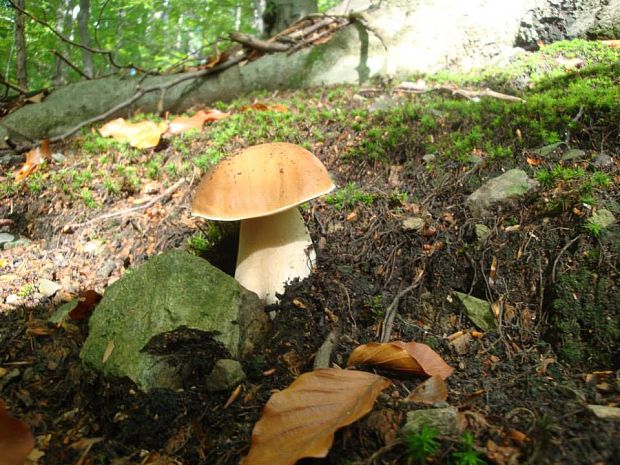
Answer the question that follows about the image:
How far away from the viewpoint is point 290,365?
1871 mm

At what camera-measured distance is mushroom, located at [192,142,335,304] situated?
6.74 feet

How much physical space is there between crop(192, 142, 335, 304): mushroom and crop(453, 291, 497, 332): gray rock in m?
0.84

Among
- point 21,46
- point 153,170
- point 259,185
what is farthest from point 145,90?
point 259,185

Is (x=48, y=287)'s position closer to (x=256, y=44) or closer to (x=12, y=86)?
(x=12, y=86)

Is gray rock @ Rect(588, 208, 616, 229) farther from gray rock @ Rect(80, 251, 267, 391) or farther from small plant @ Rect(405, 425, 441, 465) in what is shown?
gray rock @ Rect(80, 251, 267, 391)

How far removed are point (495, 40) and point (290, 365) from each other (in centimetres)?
425

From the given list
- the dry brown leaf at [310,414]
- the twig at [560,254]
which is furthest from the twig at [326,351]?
the twig at [560,254]

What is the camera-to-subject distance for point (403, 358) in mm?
1691

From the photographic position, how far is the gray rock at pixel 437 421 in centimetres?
132

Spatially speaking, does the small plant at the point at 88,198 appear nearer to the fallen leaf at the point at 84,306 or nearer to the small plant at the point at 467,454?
the fallen leaf at the point at 84,306

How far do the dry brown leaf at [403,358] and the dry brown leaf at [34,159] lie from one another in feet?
11.1

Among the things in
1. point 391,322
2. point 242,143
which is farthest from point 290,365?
point 242,143

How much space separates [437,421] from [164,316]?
1.18 m

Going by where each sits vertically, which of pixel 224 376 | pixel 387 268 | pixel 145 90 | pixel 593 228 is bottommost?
pixel 224 376
